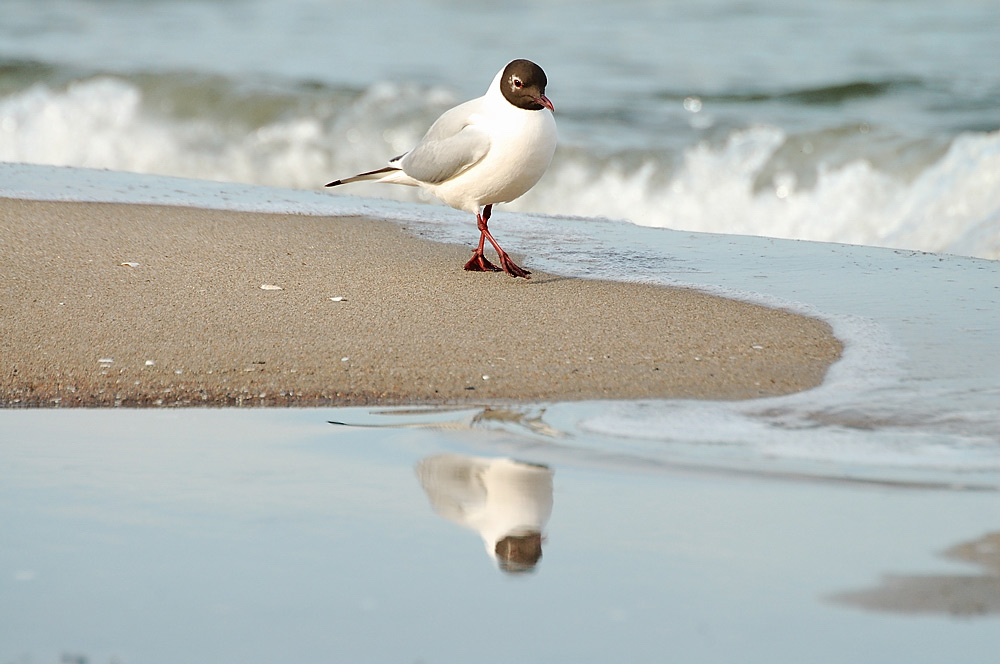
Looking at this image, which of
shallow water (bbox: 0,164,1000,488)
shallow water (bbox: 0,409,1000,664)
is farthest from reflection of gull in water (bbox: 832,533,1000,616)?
shallow water (bbox: 0,164,1000,488)

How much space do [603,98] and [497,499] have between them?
1018 centimetres

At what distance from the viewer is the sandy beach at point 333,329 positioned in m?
3.17

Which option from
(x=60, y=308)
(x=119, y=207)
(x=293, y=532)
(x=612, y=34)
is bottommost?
(x=293, y=532)

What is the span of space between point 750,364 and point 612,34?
42.0ft

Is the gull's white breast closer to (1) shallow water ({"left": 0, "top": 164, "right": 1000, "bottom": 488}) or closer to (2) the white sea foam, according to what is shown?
(1) shallow water ({"left": 0, "top": 164, "right": 1000, "bottom": 488})

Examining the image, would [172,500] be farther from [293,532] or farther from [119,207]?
[119,207]

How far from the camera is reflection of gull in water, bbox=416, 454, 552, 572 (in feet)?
7.17

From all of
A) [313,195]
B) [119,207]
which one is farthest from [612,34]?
[119,207]

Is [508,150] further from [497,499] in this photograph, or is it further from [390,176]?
[497,499]

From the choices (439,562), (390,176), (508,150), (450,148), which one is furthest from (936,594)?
(390,176)

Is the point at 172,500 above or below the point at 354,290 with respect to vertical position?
below

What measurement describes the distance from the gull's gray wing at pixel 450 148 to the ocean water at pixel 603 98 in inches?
126

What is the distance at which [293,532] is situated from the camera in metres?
2.23

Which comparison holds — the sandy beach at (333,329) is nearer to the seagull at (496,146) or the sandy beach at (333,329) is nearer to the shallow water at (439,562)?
the seagull at (496,146)
